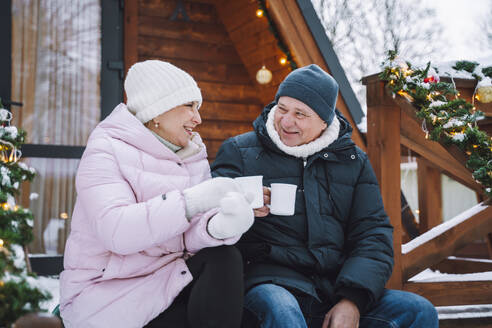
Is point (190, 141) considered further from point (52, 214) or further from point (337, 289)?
point (52, 214)

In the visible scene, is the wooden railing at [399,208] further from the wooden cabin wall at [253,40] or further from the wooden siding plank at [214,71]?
the wooden siding plank at [214,71]

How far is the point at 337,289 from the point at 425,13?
13.3 meters

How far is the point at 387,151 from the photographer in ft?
9.29

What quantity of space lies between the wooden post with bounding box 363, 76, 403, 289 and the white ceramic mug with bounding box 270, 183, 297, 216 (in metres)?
1.24

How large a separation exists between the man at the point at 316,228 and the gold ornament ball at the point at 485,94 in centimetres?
111

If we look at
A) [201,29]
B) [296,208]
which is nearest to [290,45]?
[201,29]

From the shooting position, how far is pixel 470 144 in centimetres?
247

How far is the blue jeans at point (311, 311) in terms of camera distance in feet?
5.34

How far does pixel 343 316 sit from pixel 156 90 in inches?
42.2

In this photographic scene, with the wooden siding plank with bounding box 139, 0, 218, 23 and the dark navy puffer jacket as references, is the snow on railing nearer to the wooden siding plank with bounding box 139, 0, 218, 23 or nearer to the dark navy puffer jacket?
the dark navy puffer jacket

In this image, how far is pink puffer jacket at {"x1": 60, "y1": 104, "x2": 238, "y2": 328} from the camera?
59.3 inches

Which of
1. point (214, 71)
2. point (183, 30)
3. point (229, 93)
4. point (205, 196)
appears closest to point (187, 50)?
point (183, 30)

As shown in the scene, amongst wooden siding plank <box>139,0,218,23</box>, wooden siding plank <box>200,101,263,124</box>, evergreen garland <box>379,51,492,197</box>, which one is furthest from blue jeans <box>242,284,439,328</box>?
wooden siding plank <box>139,0,218,23</box>

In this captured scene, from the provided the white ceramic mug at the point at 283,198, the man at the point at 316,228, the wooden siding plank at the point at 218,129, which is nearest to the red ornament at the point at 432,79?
the man at the point at 316,228
